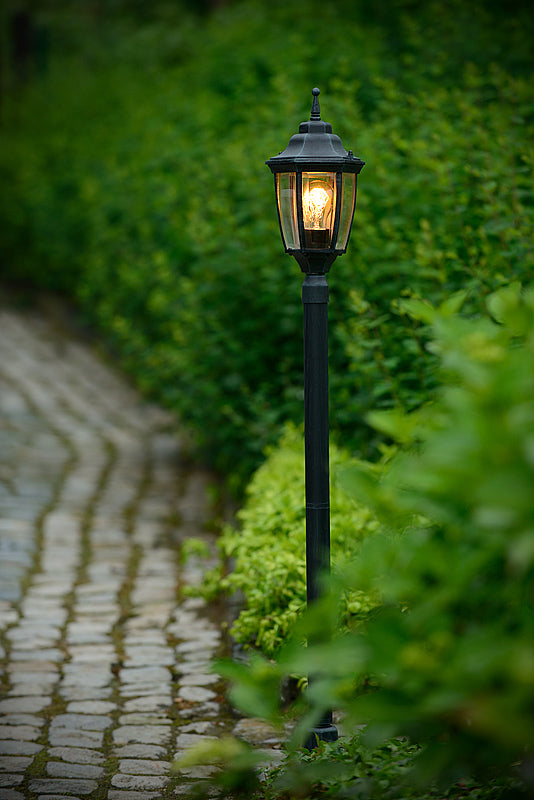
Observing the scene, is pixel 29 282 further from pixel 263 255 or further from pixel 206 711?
pixel 206 711

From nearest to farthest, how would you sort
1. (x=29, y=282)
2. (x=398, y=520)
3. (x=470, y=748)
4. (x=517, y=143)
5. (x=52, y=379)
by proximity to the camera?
→ (x=470, y=748) → (x=398, y=520) → (x=517, y=143) → (x=52, y=379) → (x=29, y=282)

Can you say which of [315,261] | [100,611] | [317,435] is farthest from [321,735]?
[100,611]

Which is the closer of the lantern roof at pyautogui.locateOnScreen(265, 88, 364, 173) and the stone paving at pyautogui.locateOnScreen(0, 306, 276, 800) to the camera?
the lantern roof at pyautogui.locateOnScreen(265, 88, 364, 173)

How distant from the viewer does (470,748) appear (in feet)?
5.50

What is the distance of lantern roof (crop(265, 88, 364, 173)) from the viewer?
3.44m

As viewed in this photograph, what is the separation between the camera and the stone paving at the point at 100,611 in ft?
12.7

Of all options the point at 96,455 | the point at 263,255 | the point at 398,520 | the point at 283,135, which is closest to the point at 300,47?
the point at 283,135

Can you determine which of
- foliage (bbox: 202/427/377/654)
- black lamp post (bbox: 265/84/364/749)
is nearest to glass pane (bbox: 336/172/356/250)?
black lamp post (bbox: 265/84/364/749)

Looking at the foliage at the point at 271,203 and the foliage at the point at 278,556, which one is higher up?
the foliage at the point at 271,203

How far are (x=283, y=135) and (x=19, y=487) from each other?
139 inches

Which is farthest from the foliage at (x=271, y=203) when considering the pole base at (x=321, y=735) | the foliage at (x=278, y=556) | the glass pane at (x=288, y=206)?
the pole base at (x=321, y=735)

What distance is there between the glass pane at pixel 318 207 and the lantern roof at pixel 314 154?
4 centimetres

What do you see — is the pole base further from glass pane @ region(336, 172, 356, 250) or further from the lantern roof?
the lantern roof

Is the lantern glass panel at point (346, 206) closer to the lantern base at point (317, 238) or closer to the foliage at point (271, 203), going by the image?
the lantern base at point (317, 238)
